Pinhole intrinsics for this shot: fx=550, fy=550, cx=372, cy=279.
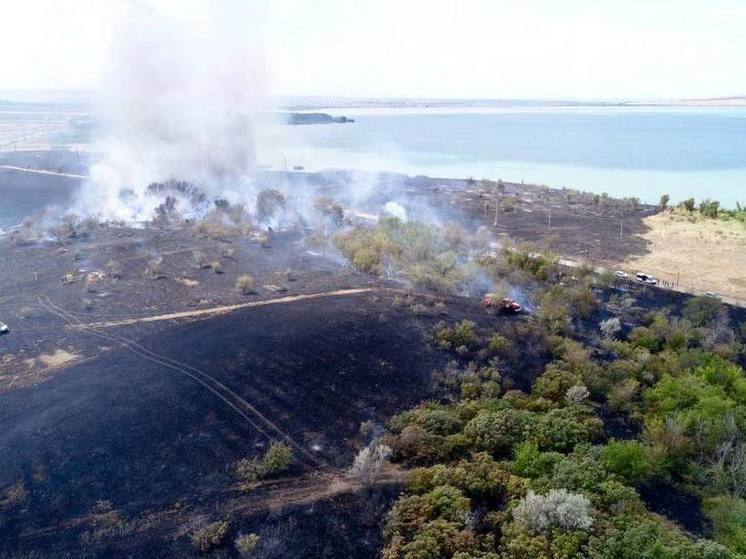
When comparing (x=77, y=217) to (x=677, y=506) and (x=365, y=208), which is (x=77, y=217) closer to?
(x=365, y=208)

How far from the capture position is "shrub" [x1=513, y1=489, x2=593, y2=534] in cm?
1286

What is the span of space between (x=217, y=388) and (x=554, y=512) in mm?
12586

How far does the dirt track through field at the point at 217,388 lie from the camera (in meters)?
17.0

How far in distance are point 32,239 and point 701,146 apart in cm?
13068

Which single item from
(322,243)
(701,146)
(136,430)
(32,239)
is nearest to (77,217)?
(32,239)

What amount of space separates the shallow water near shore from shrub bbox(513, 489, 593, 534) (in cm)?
6544

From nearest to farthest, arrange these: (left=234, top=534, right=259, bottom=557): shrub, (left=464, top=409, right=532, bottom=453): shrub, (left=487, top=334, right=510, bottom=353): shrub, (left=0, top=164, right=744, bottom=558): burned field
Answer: (left=234, top=534, right=259, bottom=557): shrub → (left=0, top=164, right=744, bottom=558): burned field → (left=464, top=409, right=532, bottom=453): shrub → (left=487, top=334, right=510, bottom=353): shrub

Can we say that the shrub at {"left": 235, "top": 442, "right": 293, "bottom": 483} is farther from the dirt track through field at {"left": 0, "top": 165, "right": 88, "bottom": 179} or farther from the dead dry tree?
the dirt track through field at {"left": 0, "top": 165, "right": 88, "bottom": 179}

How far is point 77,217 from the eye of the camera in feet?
158

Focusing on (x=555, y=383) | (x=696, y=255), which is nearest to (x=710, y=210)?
(x=696, y=255)

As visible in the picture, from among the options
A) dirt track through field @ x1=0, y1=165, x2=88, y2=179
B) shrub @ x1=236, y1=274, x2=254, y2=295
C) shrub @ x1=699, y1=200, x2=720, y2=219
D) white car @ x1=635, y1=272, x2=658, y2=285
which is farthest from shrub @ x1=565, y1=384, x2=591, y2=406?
dirt track through field @ x1=0, y1=165, x2=88, y2=179

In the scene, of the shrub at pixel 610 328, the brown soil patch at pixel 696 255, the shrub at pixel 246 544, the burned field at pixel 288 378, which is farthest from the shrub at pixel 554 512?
the brown soil patch at pixel 696 255

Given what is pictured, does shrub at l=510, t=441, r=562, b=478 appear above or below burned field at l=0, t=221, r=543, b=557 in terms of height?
above

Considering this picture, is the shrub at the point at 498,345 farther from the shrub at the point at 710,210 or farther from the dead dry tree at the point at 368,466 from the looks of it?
the shrub at the point at 710,210
